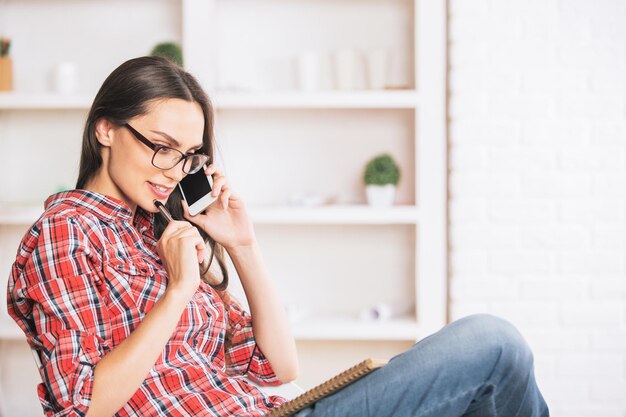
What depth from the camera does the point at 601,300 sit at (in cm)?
286

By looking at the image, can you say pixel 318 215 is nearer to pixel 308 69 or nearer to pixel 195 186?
pixel 308 69

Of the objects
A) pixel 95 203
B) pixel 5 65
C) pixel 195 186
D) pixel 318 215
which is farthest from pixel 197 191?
pixel 5 65

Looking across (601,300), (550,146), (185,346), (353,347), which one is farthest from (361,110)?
(185,346)

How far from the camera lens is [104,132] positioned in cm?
152

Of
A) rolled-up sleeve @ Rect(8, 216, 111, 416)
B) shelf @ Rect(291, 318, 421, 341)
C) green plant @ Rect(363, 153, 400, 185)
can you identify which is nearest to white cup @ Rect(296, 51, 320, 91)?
green plant @ Rect(363, 153, 400, 185)

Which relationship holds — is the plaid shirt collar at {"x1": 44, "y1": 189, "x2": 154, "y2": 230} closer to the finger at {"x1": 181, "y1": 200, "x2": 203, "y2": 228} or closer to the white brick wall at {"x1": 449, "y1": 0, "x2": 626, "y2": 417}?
the finger at {"x1": 181, "y1": 200, "x2": 203, "y2": 228}

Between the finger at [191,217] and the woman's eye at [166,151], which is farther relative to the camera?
the finger at [191,217]

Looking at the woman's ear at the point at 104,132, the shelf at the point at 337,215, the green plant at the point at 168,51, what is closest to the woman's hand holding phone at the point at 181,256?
the woman's ear at the point at 104,132

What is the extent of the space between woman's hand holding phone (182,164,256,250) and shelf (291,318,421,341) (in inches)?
48.6

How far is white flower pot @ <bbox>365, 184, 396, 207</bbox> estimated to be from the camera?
2.96 m

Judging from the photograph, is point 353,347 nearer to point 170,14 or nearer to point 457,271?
point 457,271

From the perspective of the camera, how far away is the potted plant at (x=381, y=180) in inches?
116

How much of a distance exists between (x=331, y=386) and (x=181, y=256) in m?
0.36

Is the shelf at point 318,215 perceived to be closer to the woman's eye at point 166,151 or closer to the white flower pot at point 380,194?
the white flower pot at point 380,194
